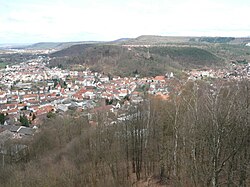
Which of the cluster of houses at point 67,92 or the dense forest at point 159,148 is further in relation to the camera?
the cluster of houses at point 67,92

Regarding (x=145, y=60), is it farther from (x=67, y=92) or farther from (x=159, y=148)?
(x=159, y=148)

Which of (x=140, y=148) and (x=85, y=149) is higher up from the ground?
(x=140, y=148)

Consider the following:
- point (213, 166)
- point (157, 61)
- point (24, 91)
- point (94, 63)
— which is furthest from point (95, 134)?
point (94, 63)

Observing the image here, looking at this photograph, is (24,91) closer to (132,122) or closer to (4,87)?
(4,87)

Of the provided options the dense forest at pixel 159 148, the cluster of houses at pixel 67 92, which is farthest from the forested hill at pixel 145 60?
the dense forest at pixel 159 148

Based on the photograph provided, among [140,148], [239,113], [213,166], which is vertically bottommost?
[140,148]

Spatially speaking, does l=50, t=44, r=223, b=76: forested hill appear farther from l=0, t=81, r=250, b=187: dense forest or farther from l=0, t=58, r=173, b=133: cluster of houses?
l=0, t=81, r=250, b=187: dense forest

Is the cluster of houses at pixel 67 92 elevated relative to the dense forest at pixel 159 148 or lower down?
lower down

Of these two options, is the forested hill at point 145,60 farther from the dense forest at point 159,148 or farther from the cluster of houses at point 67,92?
the dense forest at point 159,148
